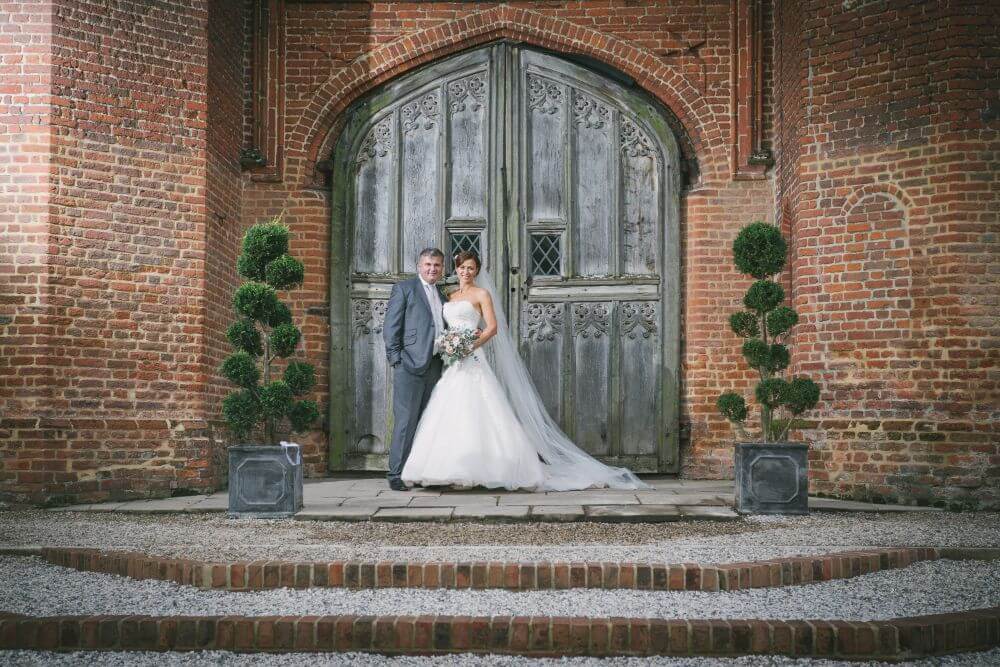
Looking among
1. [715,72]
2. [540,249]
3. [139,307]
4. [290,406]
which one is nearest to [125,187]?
[139,307]

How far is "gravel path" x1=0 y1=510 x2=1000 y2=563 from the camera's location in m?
4.90

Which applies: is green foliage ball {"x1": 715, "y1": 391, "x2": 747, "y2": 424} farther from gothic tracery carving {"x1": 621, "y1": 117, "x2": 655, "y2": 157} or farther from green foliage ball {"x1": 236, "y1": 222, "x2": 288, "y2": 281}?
green foliage ball {"x1": 236, "y1": 222, "x2": 288, "y2": 281}

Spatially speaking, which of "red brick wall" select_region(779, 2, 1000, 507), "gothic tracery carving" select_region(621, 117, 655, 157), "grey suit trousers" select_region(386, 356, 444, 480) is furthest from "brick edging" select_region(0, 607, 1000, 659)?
"gothic tracery carving" select_region(621, 117, 655, 157)

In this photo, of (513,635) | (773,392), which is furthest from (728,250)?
(513,635)

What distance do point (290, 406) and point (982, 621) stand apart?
4.55m

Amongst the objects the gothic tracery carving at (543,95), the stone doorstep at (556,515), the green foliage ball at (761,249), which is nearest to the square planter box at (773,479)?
the stone doorstep at (556,515)

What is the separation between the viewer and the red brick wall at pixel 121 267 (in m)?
7.35

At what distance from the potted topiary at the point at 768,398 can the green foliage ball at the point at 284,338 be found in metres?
3.22

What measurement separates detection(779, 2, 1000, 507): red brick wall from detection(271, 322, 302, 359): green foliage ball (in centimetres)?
434

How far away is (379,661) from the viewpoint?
11.9 feet

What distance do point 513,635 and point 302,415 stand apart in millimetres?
3335

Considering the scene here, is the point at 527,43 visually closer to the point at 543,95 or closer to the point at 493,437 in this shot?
the point at 543,95

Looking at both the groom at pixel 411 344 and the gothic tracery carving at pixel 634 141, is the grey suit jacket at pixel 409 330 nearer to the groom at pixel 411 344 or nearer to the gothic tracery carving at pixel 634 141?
the groom at pixel 411 344

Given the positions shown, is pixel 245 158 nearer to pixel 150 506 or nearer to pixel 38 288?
pixel 38 288
